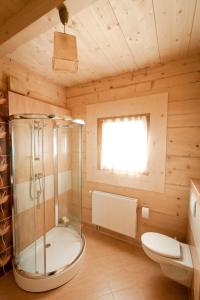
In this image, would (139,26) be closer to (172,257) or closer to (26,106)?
(26,106)

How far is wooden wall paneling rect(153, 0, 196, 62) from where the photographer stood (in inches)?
44.6

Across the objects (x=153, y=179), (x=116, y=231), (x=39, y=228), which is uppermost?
(x=153, y=179)

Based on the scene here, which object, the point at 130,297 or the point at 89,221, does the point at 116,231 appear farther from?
the point at 130,297

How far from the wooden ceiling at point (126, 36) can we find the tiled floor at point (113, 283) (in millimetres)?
2519

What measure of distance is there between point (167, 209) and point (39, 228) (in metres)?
1.74

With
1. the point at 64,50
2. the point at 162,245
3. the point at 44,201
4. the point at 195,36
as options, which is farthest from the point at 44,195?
the point at 195,36

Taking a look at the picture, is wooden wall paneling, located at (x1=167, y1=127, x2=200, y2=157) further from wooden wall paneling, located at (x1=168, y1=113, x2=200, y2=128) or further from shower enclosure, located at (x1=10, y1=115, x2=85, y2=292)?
shower enclosure, located at (x1=10, y1=115, x2=85, y2=292)

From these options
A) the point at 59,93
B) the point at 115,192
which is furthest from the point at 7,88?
the point at 115,192

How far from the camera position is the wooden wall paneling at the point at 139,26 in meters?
1.13

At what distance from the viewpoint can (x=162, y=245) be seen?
160cm

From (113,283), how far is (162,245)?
0.66 metres

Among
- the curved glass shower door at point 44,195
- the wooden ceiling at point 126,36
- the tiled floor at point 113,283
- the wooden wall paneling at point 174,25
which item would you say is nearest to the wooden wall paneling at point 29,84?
the wooden ceiling at point 126,36

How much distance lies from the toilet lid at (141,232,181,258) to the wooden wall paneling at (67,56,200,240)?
321 millimetres

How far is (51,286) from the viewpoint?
153cm
